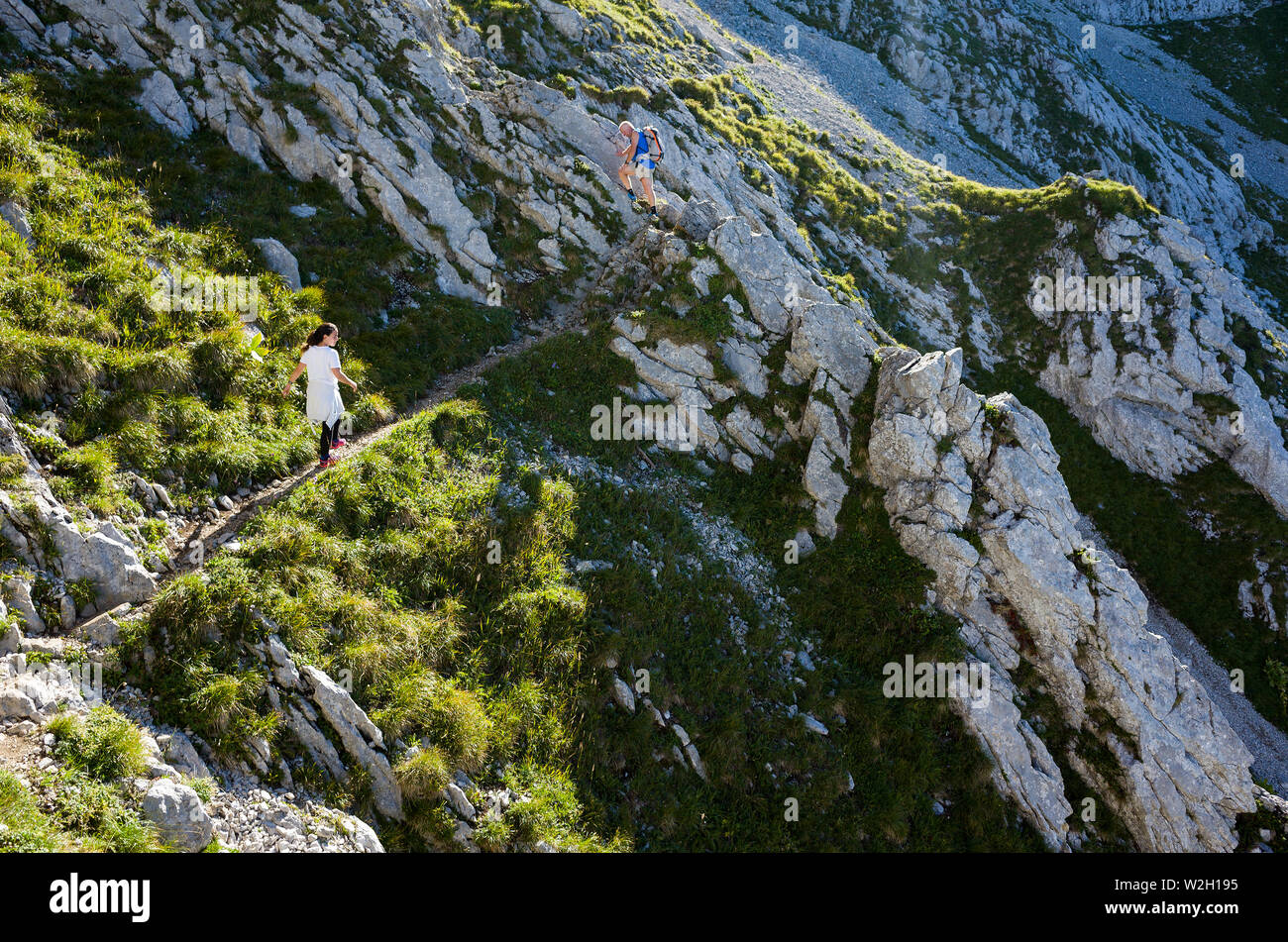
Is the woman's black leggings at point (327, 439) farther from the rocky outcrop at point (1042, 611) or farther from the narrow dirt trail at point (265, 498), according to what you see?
the rocky outcrop at point (1042, 611)

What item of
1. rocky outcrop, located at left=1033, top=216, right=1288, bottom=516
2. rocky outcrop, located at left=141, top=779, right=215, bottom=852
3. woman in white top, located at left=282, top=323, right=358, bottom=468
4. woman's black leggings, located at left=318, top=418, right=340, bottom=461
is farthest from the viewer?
rocky outcrop, located at left=1033, top=216, right=1288, bottom=516

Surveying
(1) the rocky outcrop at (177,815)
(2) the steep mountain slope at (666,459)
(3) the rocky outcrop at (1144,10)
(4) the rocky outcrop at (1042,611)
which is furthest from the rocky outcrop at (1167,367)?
(3) the rocky outcrop at (1144,10)

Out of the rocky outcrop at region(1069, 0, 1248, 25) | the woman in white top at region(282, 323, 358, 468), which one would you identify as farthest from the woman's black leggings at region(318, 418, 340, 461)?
the rocky outcrop at region(1069, 0, 1248, 25)

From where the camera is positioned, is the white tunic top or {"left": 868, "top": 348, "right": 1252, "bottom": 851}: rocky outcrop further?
{"left": 868, "top": 348, "right": 1252, "bottom": 851}: rocky outcrop

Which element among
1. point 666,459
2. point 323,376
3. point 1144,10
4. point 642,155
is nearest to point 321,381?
point 323,376

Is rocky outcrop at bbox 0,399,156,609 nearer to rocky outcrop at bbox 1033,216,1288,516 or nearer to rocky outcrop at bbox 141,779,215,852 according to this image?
rocky outcrop at bbox 141,779,215,852

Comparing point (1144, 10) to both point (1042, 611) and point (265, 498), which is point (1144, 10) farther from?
point (265, 498)
